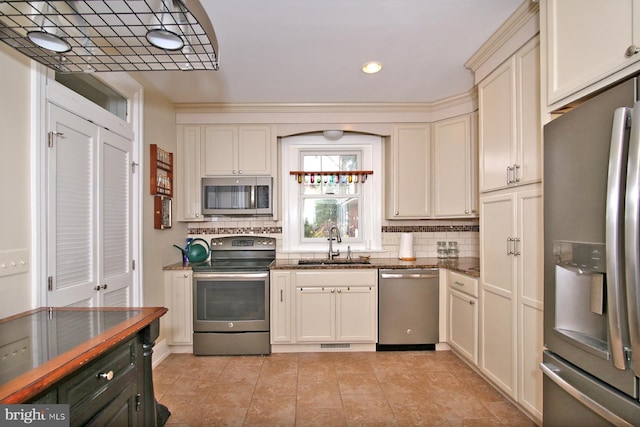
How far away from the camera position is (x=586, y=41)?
123 cm

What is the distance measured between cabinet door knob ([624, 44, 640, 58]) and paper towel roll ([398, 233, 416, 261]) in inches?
93.8

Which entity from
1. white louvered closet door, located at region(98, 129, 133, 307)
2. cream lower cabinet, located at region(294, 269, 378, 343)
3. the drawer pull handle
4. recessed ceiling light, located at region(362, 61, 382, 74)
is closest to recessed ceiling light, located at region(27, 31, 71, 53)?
white louvered closet door, located at region(98, 129, 133, 307)

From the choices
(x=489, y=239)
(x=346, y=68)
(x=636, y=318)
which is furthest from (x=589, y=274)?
(x=346, y=68)

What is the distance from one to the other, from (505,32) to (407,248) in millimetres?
2081

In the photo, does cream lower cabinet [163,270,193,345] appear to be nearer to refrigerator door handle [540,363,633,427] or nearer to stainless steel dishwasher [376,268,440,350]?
stainless steel dishwasher [376,268,440,350]

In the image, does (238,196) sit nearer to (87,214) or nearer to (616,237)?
(87,214)

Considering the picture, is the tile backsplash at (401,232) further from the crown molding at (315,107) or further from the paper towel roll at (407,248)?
the crown molding at (315,107)

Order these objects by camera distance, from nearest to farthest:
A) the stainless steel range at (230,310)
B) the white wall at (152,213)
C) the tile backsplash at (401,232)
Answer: the white wall at (152,213) < the stainless steel range at (230,310) < the tile backsplash at (401,232)

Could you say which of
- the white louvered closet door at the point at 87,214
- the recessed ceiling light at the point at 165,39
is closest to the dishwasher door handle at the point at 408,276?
the white louvered closet door at the point at 87,214

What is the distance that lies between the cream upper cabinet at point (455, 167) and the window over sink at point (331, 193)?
0.64 m

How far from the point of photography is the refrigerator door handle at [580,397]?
999 millimetres

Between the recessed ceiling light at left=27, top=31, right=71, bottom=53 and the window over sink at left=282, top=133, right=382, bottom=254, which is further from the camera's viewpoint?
the window over sink at left=282, top=133, right=382, bottom=254

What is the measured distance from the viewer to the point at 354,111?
10.6 feet

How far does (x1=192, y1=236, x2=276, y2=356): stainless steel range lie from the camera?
2.85m
